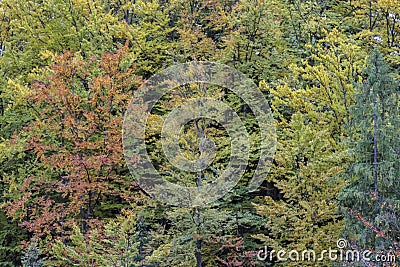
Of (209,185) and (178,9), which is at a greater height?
(178,9)

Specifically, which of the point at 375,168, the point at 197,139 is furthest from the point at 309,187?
the point at 197,139

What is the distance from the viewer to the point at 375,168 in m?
9.65

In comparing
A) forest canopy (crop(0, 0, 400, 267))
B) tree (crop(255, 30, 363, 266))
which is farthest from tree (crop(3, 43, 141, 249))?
tree (crop(255, 30, 363, 266))

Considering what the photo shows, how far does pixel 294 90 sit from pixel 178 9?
8.58 m

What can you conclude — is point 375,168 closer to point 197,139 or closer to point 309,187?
point 309,187

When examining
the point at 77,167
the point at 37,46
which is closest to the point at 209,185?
the point at 77,167

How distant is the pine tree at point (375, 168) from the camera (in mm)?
9461

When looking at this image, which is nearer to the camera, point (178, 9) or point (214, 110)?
point (214, 110)

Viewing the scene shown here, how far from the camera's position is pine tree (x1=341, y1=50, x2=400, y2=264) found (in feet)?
31.0

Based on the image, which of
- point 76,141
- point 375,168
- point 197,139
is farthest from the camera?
point 76,141

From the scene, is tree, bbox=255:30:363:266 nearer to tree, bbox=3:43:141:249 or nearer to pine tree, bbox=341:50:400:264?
pine tree, bbox=341:50:400:264

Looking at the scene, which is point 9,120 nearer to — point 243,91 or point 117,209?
point 117,209

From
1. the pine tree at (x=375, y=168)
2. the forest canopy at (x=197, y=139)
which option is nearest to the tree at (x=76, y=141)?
the forest canopy at (x=197, y=139)

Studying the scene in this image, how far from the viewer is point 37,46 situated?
17.9 meters
